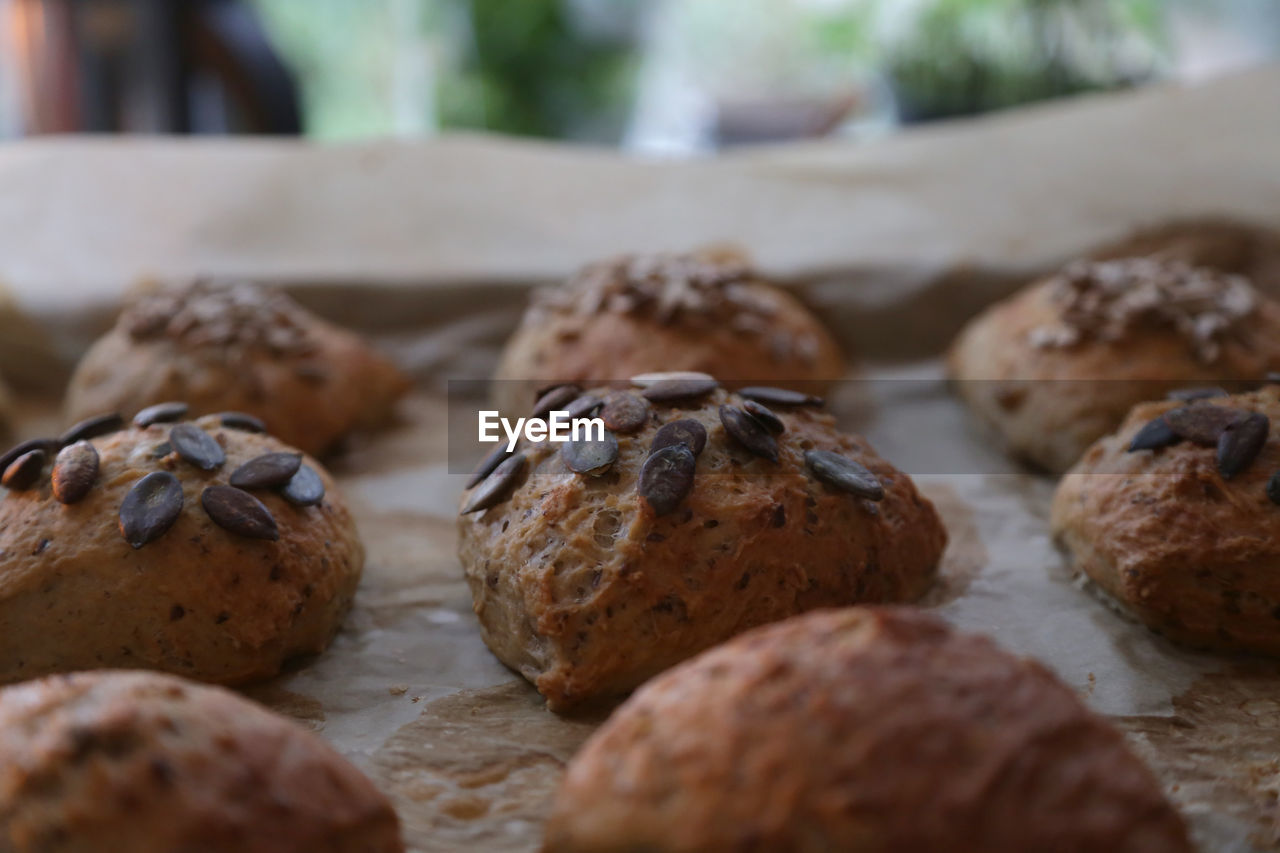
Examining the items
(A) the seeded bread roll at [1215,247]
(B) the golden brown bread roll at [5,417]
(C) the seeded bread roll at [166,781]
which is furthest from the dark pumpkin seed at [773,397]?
(B) the golden brown bread roll at [5,417]

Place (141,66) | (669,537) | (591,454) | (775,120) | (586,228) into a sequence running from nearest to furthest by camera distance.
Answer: (669,537) < (591,454) < (586,228) < (141,66) < (775,120)

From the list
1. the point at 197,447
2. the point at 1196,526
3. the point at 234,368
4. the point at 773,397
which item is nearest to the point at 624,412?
the point at 773,397

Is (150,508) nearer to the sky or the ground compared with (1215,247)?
nearer to the ground

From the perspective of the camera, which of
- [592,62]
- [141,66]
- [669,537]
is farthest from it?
[592,62]

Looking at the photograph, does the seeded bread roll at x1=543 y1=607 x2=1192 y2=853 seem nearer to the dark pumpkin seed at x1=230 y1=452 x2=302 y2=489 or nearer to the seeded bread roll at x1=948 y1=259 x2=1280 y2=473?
the dark pumpkin seed at x1=230 y1=452 x2=302 y2=489

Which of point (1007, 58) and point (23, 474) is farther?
point (1007, 58)

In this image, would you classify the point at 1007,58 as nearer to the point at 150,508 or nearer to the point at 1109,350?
the point at 1109,350

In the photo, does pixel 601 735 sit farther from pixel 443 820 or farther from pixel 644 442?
pixel 644 442

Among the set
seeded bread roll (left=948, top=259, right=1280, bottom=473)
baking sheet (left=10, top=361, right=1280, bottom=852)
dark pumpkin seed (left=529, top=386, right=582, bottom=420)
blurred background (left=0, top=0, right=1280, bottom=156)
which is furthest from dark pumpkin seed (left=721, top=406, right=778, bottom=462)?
blurred background (left=0, top=0, right=1280, bottom=156)
